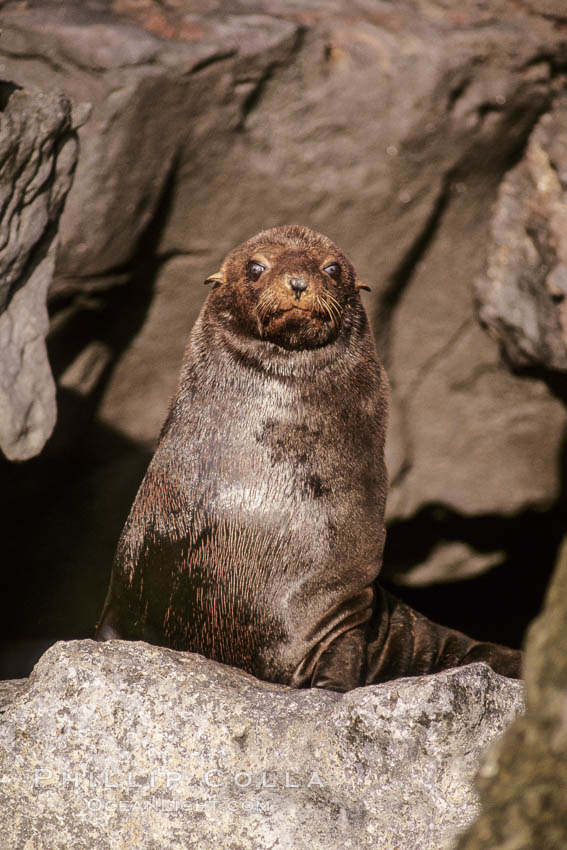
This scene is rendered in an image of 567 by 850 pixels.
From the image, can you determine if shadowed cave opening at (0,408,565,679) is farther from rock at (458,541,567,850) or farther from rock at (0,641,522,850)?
rock at (458,541,567,850)

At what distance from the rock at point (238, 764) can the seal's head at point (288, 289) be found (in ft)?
6.26

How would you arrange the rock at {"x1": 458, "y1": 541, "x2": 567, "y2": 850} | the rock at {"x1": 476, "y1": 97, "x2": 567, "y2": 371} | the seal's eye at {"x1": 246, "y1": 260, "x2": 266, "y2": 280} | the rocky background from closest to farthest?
the rock at {"x1": 458, "y1": 541, "x2": 567, "y2": 850}
the seal's eye at {"x1": 246, "y1": 260, "x2": 266, "y2": 280}
the rocky background
the rock at {"x1": 476, "y1": 97, "x2": 567, "y2": 371}

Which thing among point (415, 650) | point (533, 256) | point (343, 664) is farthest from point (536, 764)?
point (533, 256)

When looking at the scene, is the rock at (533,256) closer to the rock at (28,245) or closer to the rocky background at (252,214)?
the rocky background at (252,214)

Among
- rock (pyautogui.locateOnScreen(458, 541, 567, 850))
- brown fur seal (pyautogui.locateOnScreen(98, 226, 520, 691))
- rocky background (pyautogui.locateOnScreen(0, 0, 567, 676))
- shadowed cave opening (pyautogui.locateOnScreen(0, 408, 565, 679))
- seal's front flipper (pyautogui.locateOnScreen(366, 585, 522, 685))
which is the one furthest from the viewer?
shadowed cave opening (pyautogui.locateOnScreen(0, 408, 565, 679))

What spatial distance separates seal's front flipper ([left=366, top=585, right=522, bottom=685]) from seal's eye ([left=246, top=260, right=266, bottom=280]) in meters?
1.84

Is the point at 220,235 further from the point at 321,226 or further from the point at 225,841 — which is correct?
the point at 225,841

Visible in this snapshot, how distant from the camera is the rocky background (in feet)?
18.7

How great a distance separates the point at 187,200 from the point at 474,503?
3.94 metres

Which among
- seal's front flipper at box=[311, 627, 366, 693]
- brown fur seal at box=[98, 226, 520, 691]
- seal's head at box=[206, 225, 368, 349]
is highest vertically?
seal's head at box=[206, 225, 368, 349]

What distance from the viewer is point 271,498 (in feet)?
14.9

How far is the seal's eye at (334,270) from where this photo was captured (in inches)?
188

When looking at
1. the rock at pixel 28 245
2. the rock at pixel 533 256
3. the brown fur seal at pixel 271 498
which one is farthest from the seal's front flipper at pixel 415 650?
the rock at pixel 533 256

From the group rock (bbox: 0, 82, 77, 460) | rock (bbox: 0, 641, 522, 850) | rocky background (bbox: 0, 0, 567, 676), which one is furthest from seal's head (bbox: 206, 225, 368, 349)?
rock (bbox: 0, 641, 522, 850)
